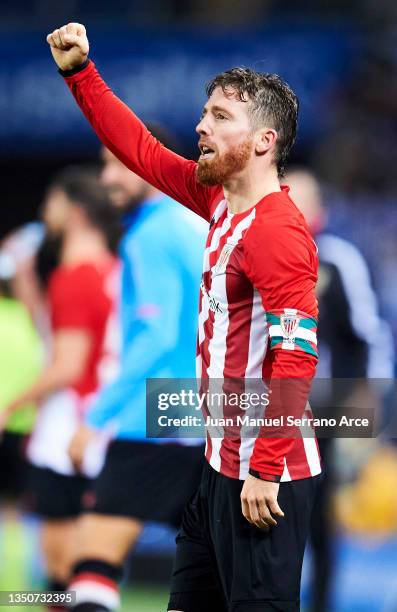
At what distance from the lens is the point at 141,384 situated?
5.13 metres

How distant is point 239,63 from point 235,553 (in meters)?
7.29

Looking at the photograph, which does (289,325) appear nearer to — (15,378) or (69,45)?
(69,45)

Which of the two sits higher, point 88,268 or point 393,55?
point 393,55

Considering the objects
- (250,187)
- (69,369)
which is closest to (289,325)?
(250,187)

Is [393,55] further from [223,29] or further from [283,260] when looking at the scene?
[283,260]

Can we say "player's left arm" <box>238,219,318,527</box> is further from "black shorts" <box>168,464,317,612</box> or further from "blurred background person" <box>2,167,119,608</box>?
"blurred background person" <box>2,167,119,608</box>

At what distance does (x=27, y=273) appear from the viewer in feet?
29.6

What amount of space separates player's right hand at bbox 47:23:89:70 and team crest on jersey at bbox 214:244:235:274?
0.76 m

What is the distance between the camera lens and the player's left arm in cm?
329

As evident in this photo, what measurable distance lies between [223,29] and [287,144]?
7195 millimetres

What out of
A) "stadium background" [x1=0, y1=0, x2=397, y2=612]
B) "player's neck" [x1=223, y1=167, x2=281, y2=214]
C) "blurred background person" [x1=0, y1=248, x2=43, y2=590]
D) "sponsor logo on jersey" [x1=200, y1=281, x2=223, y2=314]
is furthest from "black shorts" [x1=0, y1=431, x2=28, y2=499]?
"player's neck" [x1=223, y1=167, x2=281, y2=214]

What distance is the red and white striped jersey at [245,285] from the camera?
3.29 meters

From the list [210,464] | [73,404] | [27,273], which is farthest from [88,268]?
[210,464]

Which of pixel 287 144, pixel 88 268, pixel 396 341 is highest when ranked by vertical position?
pixel 396 341
